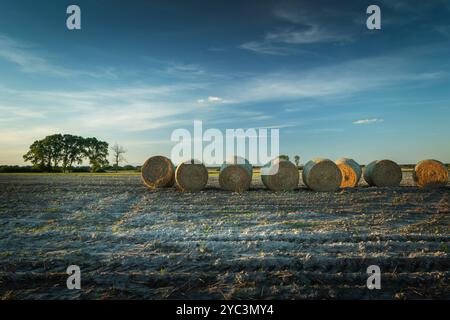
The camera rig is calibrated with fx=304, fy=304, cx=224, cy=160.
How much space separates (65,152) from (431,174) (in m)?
70.0

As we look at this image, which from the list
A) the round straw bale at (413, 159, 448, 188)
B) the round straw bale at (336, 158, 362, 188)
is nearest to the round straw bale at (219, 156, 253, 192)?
the round straw bale at (336, 158, 362, 188)

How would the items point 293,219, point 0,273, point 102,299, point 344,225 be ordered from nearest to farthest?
point 102,299
point 0,273
point 344,225
point 293,219

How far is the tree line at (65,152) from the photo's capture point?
63.8 metres

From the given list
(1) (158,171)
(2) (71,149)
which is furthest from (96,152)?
(1) (158,171)

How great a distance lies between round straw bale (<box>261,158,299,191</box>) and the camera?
1302cm

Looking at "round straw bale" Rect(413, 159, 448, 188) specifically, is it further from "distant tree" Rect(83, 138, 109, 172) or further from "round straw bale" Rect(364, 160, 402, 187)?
"distant tree" Rect(83, 138, 109, 172)

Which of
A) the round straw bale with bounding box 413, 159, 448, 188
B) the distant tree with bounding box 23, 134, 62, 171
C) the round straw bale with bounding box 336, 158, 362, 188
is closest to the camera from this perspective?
the round straw bale with bounding box 413, 159, 448, 188

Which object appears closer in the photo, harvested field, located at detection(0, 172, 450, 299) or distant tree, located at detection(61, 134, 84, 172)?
harvested field, located at detection(0, 172, 450, 299)

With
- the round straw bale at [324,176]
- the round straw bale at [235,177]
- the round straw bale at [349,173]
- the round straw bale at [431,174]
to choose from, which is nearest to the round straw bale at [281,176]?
the round straw bale at [324,176]

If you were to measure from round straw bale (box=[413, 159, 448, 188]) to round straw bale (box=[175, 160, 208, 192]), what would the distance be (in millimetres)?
10033
